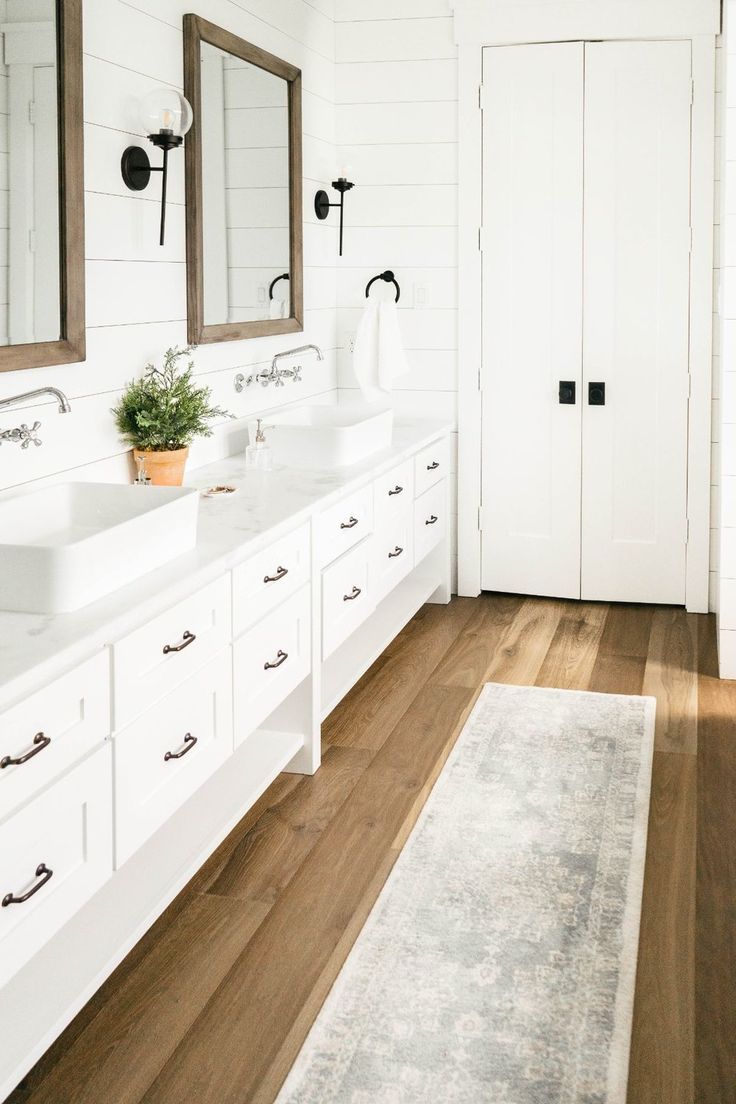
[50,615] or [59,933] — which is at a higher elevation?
[50,615]

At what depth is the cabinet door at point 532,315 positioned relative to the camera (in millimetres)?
4680

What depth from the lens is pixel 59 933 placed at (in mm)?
2166

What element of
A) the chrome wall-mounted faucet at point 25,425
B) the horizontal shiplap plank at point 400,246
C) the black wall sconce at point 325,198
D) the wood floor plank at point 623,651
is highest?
the black wall sconce at point 325,198

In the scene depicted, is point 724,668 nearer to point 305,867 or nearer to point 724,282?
point 724,282

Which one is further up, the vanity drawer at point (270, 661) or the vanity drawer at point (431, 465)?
the vanity drawer at point (431, 465)

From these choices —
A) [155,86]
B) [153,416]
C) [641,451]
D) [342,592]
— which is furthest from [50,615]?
[641,451]

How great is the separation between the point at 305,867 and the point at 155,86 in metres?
2.07

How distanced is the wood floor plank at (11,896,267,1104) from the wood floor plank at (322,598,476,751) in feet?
3.43

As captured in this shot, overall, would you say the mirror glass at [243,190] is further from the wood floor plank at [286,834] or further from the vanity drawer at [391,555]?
the wood floor plank at [286,834]

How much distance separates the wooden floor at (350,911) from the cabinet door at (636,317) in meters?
0.78

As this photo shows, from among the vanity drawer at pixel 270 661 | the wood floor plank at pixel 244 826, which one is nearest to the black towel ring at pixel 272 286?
the vanity drawer at pixel 270 661

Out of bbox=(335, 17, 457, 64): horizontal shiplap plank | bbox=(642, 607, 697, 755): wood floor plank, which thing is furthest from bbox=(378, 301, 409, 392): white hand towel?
bbox=(642, 607, 697, 755): wood floor plank

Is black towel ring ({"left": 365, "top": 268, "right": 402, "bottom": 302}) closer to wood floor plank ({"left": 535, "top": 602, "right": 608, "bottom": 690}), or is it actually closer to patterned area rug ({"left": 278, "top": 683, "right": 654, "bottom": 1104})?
wood floor plank ({"left": 535, "top": 602, "right": 608, "bottom": 690})

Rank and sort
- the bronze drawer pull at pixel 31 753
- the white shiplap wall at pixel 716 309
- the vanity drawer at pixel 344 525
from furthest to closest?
1. the white shiplap wall at pixel 716 309
2. the vanity drawer at pixel 344 525
3. the bronze drawer pull at pixel 31 753
